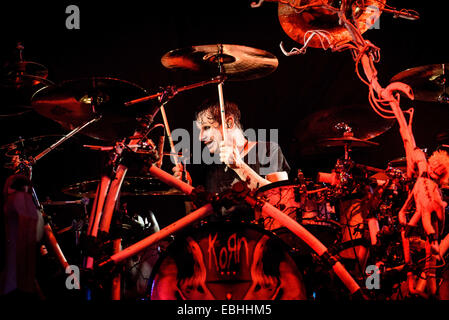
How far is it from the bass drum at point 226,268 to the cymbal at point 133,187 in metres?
1.35

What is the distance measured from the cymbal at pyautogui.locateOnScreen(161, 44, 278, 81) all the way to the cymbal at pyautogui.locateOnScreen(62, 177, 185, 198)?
93 cm

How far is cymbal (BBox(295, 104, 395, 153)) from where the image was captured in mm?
3660

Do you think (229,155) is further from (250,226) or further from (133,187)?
(250,226)

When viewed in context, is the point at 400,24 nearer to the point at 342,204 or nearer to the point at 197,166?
the point at 342,204

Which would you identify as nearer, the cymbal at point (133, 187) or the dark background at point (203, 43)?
the cymbal at point (133, 187)

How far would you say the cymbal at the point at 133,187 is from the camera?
11.5ft

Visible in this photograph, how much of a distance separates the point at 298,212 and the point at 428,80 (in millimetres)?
1486

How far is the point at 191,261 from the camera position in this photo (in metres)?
2.12

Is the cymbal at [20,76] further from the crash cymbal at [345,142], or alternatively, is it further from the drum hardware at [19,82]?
the crash cymbal at [345,142]

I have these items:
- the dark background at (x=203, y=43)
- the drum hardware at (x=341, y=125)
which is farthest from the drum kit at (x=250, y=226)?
the dark background at (x=203, y=43)
